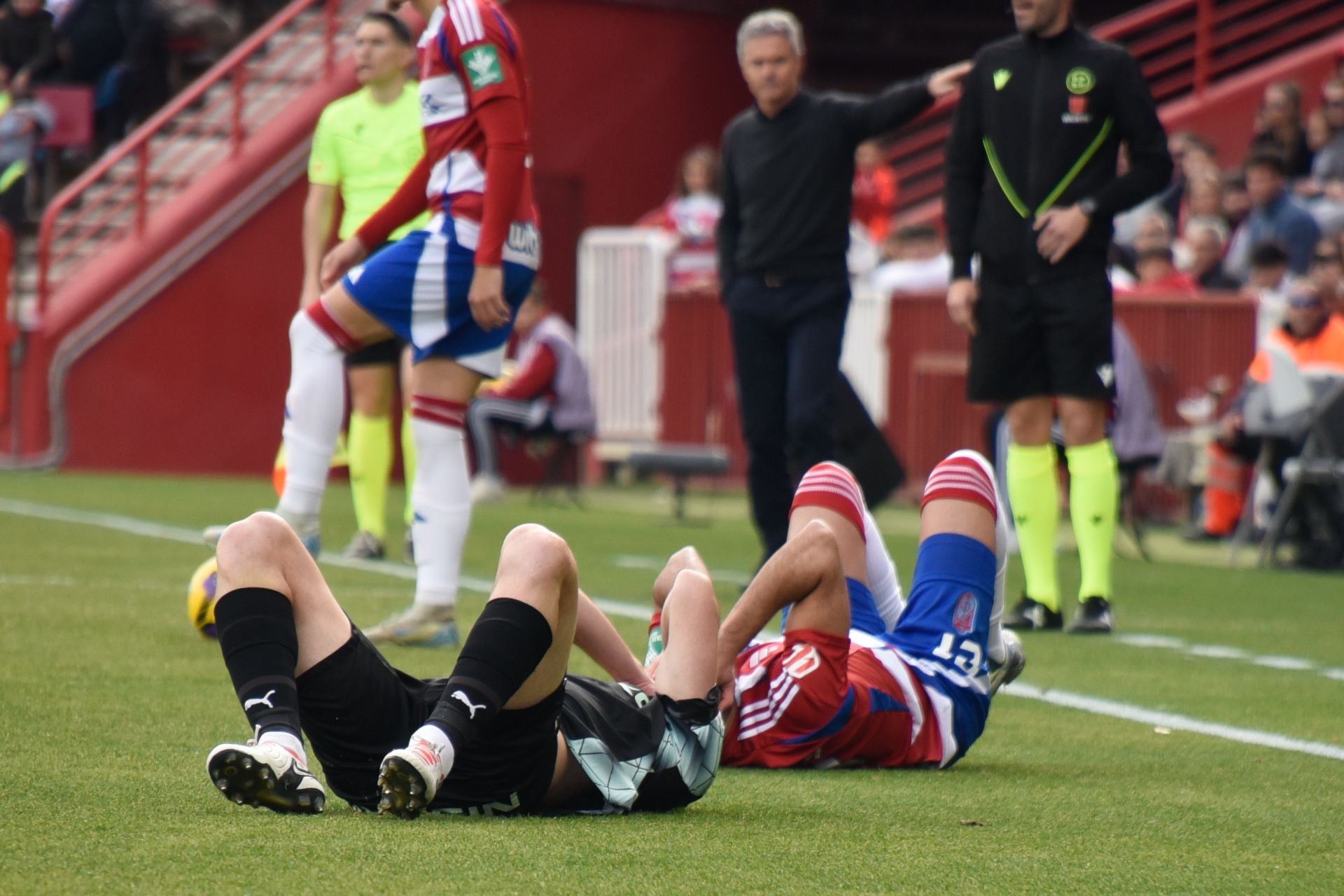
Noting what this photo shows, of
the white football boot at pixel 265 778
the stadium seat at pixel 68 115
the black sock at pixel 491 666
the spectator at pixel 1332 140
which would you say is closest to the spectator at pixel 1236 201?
the spectator at pixel 1332 140

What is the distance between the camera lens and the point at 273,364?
16.7m

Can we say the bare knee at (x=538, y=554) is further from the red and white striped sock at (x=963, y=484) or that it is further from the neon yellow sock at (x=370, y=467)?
the neon yellow sock at (x=370, y=467)

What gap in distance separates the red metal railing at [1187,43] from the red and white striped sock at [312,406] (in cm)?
992

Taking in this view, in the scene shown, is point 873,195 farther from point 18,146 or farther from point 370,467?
point 370,467

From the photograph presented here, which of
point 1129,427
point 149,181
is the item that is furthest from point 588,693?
point 149,181

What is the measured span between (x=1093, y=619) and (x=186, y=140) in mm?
12654

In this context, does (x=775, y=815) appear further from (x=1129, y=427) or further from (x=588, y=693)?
(x=1129, y=427)

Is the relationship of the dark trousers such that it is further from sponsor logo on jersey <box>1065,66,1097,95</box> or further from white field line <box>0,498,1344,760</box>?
sponsor logo on jersey <box>1065,66,1097,95</box>

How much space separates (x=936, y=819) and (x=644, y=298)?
44.7 ft

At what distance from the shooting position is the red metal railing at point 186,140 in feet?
55.3

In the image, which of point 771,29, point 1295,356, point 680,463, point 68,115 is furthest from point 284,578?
point 68,115

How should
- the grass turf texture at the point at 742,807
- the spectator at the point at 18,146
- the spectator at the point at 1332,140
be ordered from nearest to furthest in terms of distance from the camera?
the grass turf texture at the point at 742,807 → the spectator at the point at 1332,140 → the spectator at the point at 18,146

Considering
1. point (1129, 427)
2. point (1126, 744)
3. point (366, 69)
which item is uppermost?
point (366, 69)

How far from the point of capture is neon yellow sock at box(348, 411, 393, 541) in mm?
9586
